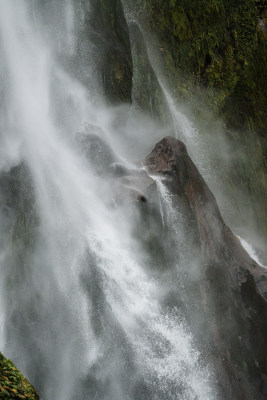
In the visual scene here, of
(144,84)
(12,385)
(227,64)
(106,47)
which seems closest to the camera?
(12,385)

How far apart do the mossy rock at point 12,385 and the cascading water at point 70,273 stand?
9.67ft

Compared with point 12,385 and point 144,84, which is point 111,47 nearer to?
point 144,84

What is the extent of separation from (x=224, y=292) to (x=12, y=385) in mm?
5395

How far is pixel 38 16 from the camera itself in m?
9.75

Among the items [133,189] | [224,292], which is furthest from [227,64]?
[224,292]

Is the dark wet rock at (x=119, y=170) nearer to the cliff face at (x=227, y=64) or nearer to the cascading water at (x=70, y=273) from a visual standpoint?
the cascading water at (x=70, y=273)

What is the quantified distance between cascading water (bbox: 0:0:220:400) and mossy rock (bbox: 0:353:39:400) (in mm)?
2946

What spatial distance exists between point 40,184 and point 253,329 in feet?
19.0

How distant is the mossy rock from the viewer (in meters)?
3.67

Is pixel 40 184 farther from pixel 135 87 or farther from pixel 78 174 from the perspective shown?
pixel 135 87

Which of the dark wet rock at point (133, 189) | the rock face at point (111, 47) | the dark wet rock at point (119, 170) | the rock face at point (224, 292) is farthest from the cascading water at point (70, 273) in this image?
the rock face at point (111, 47)

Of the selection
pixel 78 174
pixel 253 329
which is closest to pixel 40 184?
pixel 78 174

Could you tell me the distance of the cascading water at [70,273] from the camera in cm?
685

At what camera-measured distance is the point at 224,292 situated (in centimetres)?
819
